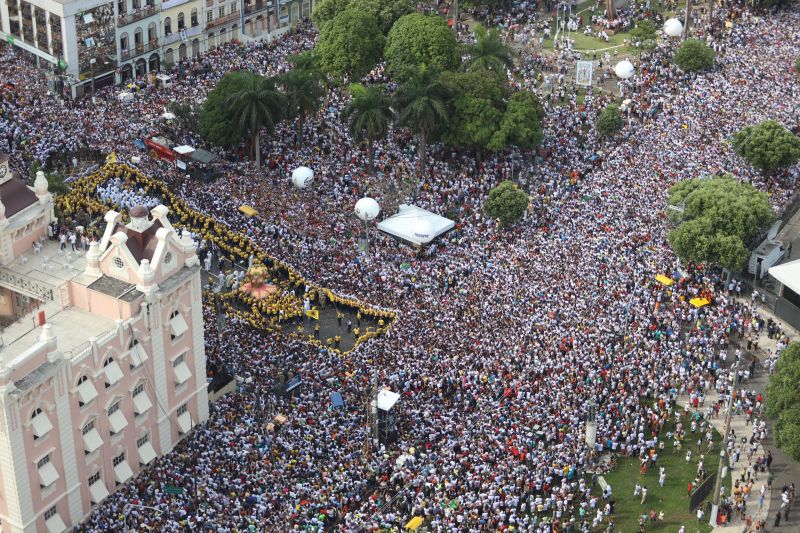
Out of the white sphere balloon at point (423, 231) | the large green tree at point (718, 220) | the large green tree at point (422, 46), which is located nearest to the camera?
the large green tree at point (718, 220)

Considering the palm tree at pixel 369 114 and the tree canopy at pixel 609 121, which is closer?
the palm tree at pixel 369 114

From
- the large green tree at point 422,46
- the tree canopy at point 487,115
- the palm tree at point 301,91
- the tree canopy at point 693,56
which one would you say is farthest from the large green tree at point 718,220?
the palm tree at point 301,91

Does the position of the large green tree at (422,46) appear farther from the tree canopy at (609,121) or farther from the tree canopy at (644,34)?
the tree canopy at (644,34)

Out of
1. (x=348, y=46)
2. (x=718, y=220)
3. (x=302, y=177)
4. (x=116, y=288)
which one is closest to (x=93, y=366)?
(x=116, y=288)

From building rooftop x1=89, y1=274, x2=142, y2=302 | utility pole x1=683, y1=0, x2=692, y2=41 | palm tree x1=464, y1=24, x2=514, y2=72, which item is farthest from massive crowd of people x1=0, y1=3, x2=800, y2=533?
building rooftop x1=89, y1=274, x2=142, y2=302

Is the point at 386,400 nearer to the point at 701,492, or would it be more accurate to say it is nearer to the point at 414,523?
the point at 414,523

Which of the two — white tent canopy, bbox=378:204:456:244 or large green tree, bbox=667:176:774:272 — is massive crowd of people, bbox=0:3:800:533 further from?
large green tree, bbox=667:176:774:272
